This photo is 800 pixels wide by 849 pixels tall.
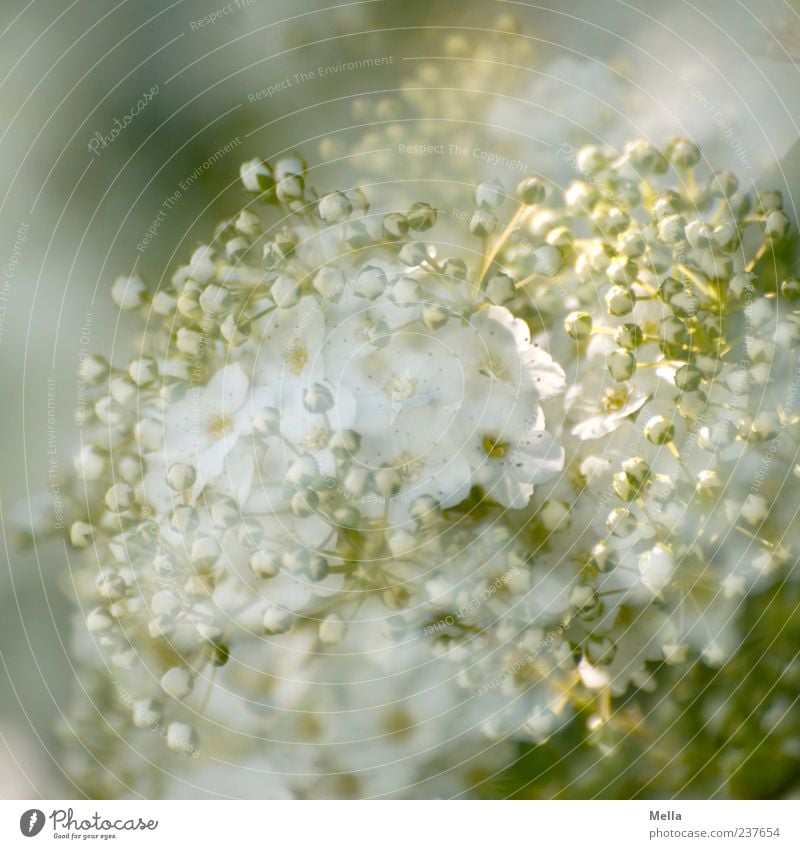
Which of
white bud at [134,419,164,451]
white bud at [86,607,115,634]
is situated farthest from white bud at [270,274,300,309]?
white bud at [86,607,115,634]

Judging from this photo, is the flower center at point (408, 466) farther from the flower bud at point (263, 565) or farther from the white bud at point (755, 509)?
the white bud at point (755, 509)

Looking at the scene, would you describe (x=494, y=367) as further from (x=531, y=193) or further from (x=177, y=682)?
(x=177, y=682)

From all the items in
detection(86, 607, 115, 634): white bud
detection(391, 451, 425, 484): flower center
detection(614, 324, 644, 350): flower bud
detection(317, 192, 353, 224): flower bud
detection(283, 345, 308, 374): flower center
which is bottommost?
detection(86, 607, 115, 634): white bud

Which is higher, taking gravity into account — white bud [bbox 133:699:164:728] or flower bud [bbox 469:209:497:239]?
flower bud [bbox 469:209:497:239]

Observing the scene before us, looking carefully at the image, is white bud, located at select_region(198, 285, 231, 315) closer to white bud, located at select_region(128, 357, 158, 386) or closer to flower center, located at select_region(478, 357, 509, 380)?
white bud, located at select_region(128, 357, 158, 386)

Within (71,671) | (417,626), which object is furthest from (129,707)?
(417,626)

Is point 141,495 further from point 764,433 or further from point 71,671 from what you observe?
point 764,433
